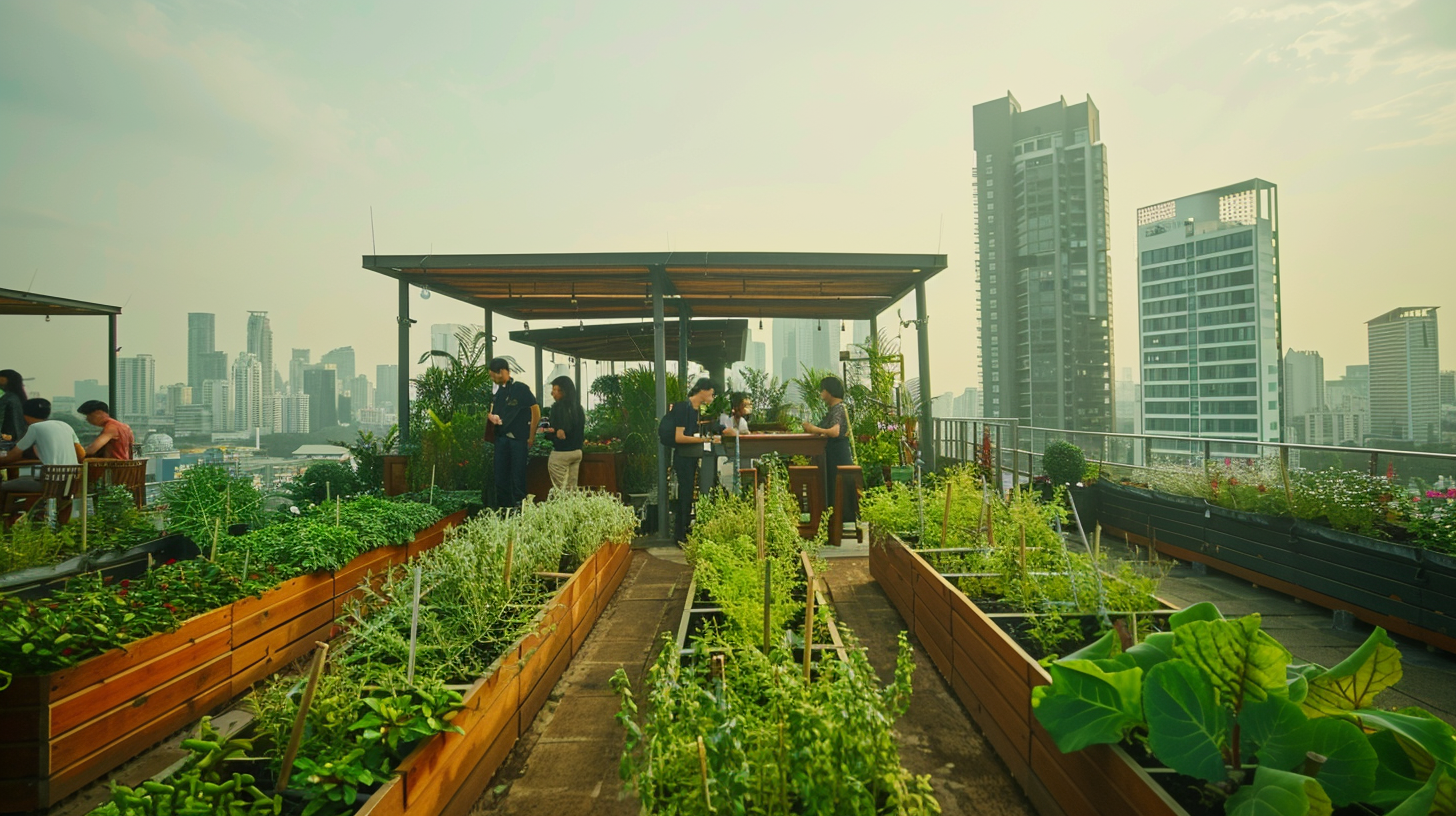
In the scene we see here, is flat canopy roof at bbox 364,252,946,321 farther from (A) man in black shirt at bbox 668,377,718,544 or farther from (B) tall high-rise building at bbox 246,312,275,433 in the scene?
(B) tall high-rise building at bbox 246,312,275,433

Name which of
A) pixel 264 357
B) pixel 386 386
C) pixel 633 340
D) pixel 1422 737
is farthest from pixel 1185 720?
pixel 633 340

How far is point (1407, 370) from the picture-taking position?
948 centimetres

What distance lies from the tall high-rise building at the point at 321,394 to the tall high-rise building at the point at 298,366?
0.31ft

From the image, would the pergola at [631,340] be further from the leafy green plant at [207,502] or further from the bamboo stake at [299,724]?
the bamboo stake at [299,724]

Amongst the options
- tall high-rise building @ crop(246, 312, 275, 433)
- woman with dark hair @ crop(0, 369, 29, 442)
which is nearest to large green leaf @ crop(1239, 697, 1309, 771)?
Answer: woman with dark hair @ crop(0, 369, 29, 442)

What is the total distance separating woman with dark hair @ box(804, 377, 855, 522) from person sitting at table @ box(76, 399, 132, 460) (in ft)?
20.0

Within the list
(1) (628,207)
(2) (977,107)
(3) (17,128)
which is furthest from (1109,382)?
(3) (17,128)

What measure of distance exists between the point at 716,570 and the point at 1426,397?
11447 mm

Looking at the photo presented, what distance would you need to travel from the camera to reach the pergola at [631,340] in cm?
1094

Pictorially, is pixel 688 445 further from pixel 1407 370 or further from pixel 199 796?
pixel 1407 370

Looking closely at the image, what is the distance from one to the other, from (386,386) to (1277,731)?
8737 millimetres

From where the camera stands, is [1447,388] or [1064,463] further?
[1447,388]

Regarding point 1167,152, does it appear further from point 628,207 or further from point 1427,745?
point 1427,745

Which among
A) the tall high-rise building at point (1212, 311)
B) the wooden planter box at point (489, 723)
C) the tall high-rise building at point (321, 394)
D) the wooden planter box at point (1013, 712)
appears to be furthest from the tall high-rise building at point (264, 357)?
the tall high-rise building at point (1212, 311)
